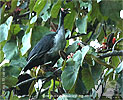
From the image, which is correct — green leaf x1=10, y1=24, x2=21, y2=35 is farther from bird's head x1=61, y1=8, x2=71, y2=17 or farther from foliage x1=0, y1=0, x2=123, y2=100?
bird's head x1=61, y1=8, x2=71, y2=17

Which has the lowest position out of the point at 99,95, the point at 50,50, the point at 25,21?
the point at 99,95

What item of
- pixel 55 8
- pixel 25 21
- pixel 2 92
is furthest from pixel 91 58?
pixel 25 21

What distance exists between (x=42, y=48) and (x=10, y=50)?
0.29 feet

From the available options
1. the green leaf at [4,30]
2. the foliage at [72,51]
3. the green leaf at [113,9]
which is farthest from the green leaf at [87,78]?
the green leaf at [4,30]

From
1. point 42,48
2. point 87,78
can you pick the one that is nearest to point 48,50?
point 42,48

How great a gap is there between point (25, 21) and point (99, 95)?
33cm

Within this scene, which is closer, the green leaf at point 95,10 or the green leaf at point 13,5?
the green leaf at point 95,10

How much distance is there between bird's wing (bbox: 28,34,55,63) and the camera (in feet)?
1.63

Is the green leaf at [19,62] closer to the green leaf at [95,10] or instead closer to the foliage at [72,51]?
the foliage at [72,51]

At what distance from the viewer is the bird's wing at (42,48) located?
495 mm

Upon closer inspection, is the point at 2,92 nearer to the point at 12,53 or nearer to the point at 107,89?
the point at 12,53

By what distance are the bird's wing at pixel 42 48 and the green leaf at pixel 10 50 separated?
6cm

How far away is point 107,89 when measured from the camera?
1.61ft

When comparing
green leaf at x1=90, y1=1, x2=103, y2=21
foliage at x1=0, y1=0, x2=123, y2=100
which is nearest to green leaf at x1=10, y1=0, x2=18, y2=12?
foliage at x1=0, y1=0, x2=123, y2=100
